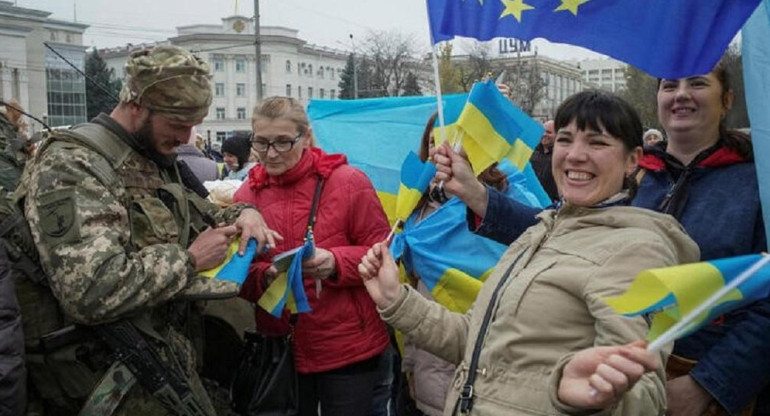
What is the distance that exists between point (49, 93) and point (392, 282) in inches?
2422

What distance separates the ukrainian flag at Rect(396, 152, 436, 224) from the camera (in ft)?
11.5

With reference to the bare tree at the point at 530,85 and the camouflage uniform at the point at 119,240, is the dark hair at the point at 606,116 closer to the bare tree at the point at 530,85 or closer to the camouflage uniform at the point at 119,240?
the camouflage uniform at the point at 119,240

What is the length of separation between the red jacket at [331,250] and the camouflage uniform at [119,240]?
532 mm

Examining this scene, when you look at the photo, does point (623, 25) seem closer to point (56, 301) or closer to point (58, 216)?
point (58, 216)

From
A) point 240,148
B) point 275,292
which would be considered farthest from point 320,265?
point 240,148

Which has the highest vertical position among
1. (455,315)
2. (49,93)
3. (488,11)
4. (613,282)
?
(49,93)

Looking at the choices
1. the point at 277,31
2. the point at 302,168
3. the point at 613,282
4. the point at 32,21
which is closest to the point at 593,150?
the point at 613,282

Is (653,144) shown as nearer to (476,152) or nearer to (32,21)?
(476,152)

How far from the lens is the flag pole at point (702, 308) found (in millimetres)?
1412

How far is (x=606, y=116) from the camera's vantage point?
2209mm

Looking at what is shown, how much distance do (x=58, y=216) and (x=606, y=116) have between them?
1.86 meters

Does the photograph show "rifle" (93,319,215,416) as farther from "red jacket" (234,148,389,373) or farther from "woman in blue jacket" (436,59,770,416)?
"woman in blue jacket" (436,59,770,416)

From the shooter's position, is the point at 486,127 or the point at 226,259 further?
the point at 486,127

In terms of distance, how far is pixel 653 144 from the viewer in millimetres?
2865
